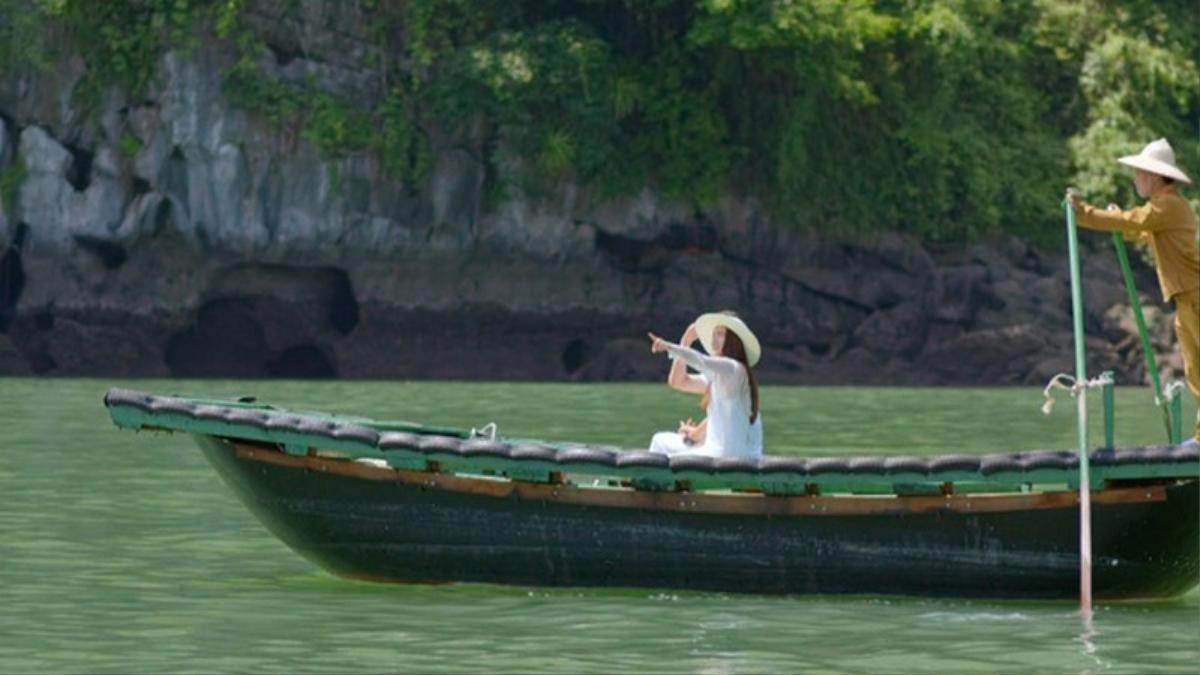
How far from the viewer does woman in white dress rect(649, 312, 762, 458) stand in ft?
43.9

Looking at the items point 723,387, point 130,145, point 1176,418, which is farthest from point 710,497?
point 130,145

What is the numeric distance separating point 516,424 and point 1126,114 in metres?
18.2

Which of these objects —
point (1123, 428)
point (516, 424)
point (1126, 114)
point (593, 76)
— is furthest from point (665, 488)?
point (1126, 114)

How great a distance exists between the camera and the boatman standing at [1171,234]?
12656 mm

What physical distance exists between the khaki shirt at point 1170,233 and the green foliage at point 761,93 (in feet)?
84.5

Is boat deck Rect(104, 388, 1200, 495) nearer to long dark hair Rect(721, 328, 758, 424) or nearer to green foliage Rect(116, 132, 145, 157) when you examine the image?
long dark hair Rect(721, 328, 758, 424)

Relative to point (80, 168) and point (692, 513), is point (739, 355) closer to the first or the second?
point (692, 513)

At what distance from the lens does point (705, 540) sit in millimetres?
13109

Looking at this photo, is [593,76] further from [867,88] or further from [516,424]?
[516,424]

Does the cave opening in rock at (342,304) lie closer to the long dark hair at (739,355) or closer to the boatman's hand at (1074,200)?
the long dark hair at (739,355)

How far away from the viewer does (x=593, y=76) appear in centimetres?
3903

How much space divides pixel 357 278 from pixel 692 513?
26672 mm

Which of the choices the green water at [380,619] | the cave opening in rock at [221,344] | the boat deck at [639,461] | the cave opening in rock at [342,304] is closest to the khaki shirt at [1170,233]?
the boat deck at [639,461]

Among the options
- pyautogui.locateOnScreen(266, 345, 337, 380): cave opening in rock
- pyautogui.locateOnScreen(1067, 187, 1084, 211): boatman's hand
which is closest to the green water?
pyautogui.locateOnScreen(1067, 187, 1084, 211): boatman's hand
